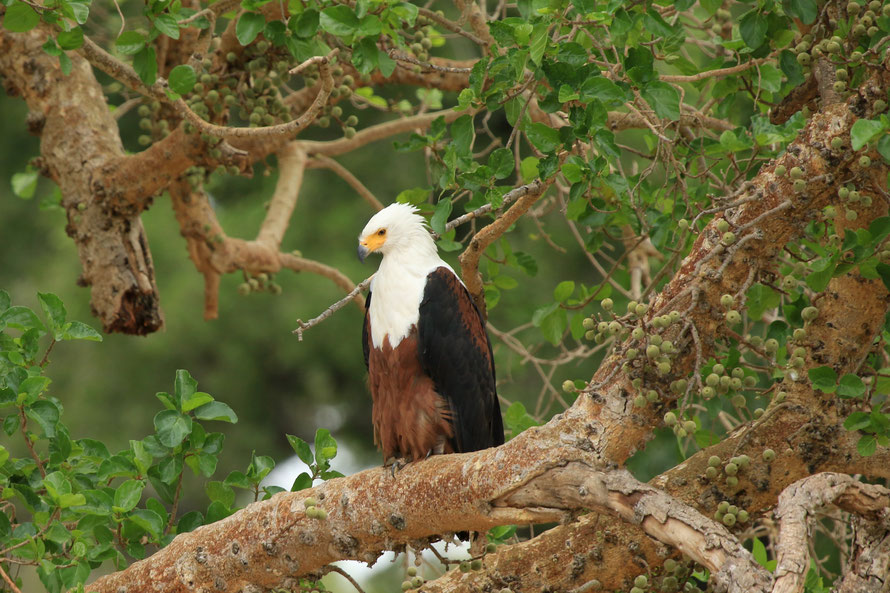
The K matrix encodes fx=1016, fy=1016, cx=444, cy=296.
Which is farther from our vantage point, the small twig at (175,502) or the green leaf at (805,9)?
the small twig at (175,502)

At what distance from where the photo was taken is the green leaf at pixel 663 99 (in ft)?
9.49

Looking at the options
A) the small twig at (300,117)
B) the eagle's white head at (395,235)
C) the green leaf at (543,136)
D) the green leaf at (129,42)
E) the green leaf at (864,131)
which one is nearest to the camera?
the green leaf at (864,131)

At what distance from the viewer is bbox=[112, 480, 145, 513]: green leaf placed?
294 cm

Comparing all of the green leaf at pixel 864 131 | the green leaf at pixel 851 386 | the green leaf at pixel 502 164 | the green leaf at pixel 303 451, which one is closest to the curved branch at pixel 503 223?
the green leaf at pixel 502 164

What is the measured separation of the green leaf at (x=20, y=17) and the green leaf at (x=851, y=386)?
262cm

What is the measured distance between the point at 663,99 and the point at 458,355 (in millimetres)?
1160

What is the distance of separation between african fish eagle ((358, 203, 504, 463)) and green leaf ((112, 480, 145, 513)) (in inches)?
34.3

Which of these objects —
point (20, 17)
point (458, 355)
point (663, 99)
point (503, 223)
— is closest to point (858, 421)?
point (663, 99)

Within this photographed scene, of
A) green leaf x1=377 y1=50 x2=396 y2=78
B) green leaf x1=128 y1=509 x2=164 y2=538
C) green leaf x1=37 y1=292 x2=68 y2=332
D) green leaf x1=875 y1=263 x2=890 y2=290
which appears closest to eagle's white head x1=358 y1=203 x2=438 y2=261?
green leaf x1=377 y1=50 x2=396 y2=78

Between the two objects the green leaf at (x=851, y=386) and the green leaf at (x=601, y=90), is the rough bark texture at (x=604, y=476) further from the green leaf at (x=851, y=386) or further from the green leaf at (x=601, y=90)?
the green leaf at (x=601, y=90)

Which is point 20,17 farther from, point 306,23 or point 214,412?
point 214,412

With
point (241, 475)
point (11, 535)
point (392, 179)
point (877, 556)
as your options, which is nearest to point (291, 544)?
point (241, 475)

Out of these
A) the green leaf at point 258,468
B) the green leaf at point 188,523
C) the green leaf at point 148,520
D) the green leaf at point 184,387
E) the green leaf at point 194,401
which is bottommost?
the green leaf at point 188,523

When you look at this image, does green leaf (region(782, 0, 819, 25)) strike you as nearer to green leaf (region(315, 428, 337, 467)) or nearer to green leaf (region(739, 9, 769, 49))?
green leaf (region(739, 9, 769, 49))
